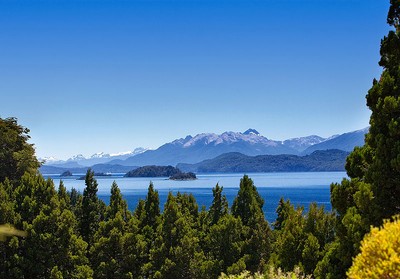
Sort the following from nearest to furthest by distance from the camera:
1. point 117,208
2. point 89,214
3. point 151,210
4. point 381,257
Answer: point 381,257 < point 117,208 < point 89,214 < point 151,210

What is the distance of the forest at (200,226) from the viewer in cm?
1210

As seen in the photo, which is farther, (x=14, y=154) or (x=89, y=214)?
(x=14, y=154)

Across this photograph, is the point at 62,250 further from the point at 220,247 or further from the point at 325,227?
the point at 325,227

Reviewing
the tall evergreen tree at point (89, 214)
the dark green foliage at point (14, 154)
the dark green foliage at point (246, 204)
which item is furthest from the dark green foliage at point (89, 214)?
the dark green foliage at point (246, 204)

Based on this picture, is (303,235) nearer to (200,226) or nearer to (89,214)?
(200,226)

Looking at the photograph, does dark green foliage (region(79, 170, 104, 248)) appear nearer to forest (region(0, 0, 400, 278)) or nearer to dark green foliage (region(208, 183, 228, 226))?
forest (region(0, 0, 400, 278))

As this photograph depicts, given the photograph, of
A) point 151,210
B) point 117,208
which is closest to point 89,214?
point 117,208

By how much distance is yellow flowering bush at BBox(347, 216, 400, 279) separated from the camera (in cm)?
662

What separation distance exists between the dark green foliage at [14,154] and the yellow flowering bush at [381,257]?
31660 millimetres

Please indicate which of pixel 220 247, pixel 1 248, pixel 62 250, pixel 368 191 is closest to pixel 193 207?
pixel 220 247

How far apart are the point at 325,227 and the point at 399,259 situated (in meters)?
14.8

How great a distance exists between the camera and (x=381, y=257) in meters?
6.85

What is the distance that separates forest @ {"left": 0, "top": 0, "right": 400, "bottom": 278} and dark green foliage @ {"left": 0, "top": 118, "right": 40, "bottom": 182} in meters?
0.08

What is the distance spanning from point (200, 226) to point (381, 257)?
93.5 feet
